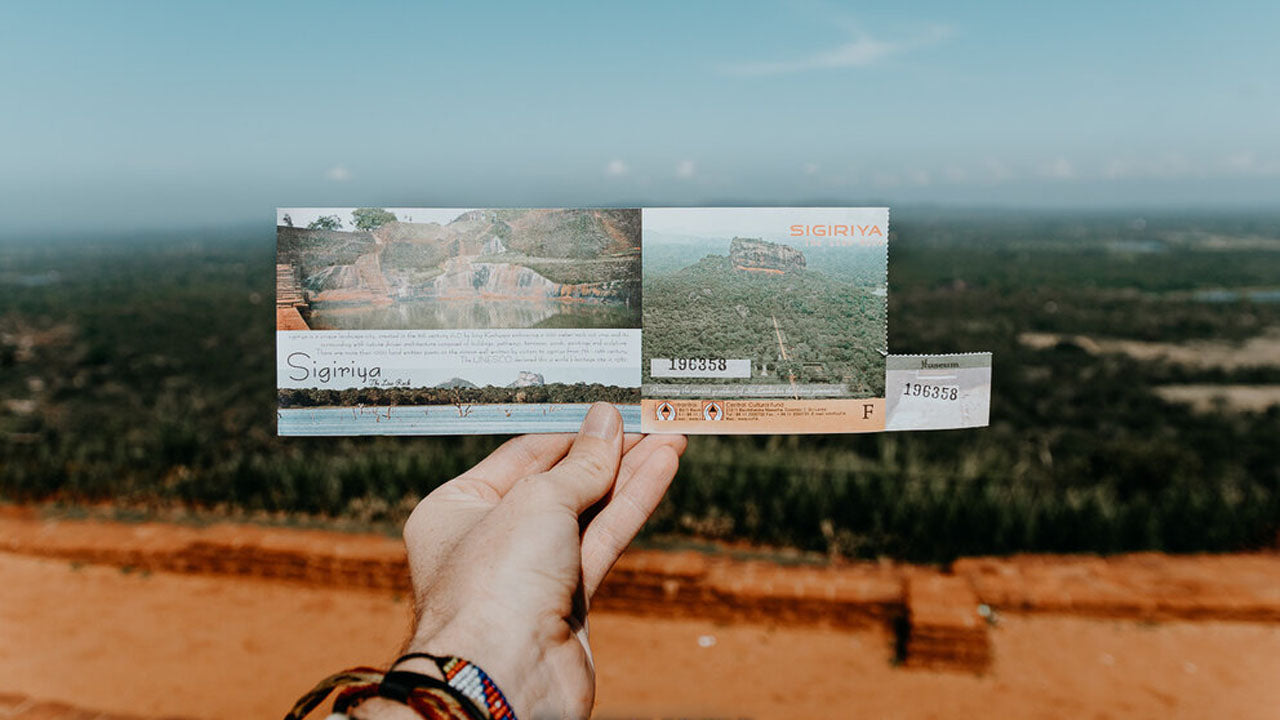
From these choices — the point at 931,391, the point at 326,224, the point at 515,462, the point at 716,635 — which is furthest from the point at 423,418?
the point at 716,635

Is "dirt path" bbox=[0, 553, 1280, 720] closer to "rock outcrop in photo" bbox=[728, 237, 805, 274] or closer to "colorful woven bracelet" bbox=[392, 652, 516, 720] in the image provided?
"rock outcrop in photo" bbox=[728, 237, 805, 274]

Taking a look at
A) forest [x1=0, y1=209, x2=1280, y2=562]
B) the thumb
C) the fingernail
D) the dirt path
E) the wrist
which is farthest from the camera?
forest [x1=0, y1=209, x2=1280, y2=562]

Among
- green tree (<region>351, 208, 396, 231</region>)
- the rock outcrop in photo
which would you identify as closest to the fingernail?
the rock outcrop in photo

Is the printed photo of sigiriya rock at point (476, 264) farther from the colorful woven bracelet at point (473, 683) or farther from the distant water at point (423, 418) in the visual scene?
the colorful woven bracelet at point (473, 683)

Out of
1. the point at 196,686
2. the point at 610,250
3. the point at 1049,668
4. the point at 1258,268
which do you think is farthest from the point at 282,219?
the point at 1258,268

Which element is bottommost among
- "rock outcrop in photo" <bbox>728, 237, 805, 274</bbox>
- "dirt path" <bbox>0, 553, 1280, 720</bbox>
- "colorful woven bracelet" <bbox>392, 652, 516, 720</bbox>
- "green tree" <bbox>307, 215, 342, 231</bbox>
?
"dirt path" <bbox>0, 553, 1280, 720</bbox>

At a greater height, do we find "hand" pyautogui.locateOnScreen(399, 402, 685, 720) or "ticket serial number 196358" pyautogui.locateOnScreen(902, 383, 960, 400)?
"ticket serial number 196358" pyautogui.locateOnScreen(902, 383, 960, 400)

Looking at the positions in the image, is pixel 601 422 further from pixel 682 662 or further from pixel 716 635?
pixel 716 635

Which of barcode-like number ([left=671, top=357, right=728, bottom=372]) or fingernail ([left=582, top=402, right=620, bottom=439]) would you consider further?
barcode-like number ([left=671, top=357, right=728, bottom=372])
